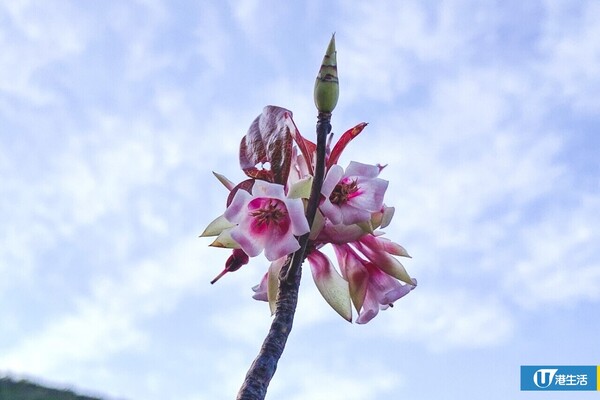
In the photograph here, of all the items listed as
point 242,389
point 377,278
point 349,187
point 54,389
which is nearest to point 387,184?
point 349,187

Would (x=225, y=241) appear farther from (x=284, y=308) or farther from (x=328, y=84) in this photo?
(x=328, y=84)

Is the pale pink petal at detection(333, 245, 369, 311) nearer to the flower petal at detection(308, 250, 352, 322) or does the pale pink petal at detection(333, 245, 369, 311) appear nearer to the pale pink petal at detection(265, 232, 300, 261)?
the flower petal at detection(308, 250, 352, 322)

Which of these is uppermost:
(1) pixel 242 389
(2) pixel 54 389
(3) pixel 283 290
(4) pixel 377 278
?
(2) pixel 54 389

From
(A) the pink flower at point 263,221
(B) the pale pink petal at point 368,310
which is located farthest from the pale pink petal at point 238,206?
(B) the pale pink petal at point 368,310

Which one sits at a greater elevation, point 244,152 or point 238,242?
point 244,152

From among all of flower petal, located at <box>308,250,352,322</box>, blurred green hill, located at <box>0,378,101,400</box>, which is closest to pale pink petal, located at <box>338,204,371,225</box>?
flower petal, located at <box>308,250,352,322</box>

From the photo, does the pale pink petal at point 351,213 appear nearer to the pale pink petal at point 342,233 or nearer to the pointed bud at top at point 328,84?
the pale pink petal at point 342,233

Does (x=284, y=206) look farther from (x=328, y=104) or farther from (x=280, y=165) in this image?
(x=328, y=104)

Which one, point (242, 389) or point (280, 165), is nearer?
point (242, 389)
